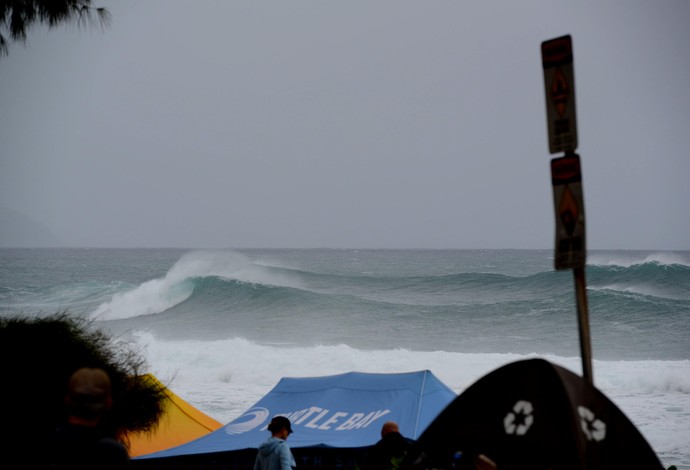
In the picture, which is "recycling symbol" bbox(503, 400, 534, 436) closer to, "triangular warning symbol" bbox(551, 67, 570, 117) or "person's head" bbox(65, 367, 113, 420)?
"triangular warning symbol" bbox(551, 67, 570, 117)

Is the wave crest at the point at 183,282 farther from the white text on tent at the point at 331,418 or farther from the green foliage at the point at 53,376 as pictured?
the green foliage at the point at 53,376

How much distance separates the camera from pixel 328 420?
30.3 ft

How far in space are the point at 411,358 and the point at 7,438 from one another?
27.3 meters

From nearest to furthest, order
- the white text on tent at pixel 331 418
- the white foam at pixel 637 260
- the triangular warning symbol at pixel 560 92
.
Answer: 1. the triangular warning symbol at pixel 560 92
2. the white text on tent at pixel 331 418
3. the white foam at pixel 637 260

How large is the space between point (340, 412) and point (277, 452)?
2462 mm

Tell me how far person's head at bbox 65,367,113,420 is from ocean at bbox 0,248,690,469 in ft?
42.5

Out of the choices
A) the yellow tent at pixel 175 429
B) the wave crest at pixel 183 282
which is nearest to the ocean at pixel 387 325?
the wave crest at pixel 183 282

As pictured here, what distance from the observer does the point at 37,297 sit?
55.6 meters

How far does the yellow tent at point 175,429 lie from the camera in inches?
358

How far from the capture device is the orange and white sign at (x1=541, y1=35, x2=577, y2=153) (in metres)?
3.28

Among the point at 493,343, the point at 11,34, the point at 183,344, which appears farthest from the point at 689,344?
the point at 11,34

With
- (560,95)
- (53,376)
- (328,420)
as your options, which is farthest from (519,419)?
(328,420)

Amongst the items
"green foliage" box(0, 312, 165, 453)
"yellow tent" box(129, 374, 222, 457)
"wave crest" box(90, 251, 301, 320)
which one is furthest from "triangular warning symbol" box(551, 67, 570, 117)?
"wave crest" box(90, 251, 301, 320)

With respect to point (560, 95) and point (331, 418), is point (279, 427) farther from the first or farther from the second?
point (560, 95)
